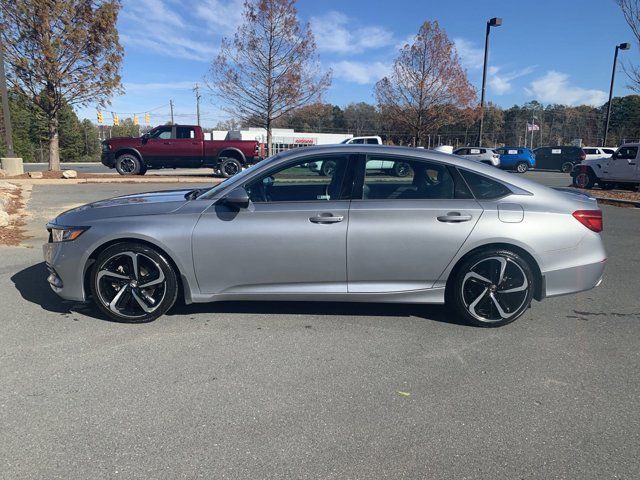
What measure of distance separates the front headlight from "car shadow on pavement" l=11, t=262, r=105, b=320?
720mm

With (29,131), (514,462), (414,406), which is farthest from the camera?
(29,131)

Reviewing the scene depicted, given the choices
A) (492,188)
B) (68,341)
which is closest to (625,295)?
(492,188)

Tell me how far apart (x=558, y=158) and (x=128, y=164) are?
30.3 meters

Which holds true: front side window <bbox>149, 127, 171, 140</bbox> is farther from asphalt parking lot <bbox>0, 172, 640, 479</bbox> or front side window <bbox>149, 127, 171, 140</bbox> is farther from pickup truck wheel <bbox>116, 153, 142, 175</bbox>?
asphalt parking lot <bbox>0, 172, 640, 479</bbox>

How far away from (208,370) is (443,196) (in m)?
2.45

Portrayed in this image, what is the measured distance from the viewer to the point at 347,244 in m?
3.97

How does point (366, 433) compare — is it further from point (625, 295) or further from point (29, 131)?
point (29, 131)

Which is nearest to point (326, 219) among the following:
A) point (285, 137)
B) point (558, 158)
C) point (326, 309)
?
point (326, 309)

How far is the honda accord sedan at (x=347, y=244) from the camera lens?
156 inches

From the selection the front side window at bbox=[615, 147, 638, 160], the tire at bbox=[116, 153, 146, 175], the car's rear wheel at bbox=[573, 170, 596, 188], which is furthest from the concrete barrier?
the front side window at bbox=[615, 147, 638, 160]

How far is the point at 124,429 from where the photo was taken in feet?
8.72

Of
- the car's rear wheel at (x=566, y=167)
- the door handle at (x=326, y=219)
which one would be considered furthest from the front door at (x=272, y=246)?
the car's rear wheel at (x=566, y=167)

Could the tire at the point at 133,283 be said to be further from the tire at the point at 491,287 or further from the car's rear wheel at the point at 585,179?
the car's rear wheel at the point at 585,179

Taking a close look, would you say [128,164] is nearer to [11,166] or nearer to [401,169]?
[11,166]
